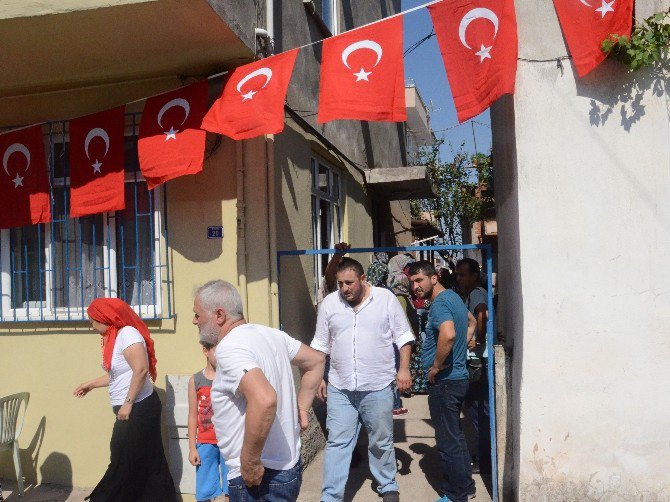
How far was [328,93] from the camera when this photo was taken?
4.37 meters

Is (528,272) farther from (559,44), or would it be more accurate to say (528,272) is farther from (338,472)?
(338,472)

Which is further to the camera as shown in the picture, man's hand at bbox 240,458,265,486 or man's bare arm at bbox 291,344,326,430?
man's bare arm at bbox 291,344,326,430

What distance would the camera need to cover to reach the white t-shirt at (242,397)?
259 centimetres

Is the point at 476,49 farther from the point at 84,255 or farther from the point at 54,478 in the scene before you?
the point at 54,478

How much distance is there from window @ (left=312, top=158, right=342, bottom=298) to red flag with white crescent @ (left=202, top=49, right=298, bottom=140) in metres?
2.20

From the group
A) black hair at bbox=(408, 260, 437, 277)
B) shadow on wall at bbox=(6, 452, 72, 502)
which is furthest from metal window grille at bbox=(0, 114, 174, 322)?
black hair at bbox=(408, 260, 437, 277)

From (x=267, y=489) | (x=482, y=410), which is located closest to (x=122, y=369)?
(x=267, y=489)

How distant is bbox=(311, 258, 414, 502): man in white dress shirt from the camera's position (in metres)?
4.37

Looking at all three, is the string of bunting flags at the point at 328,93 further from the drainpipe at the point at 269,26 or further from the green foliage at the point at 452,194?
the green foliage at the point at 452,194

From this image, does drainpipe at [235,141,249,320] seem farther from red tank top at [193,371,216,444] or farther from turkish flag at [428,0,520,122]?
turkish flag at [428,0,520,122]

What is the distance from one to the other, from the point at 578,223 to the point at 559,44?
127 centimetres

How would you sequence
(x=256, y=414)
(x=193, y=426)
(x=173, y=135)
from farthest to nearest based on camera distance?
(x=173, y=135)
(x=193, y=426)
(x=256, y=414)

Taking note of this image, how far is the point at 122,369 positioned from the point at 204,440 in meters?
0.79

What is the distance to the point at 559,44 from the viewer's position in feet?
13.8
